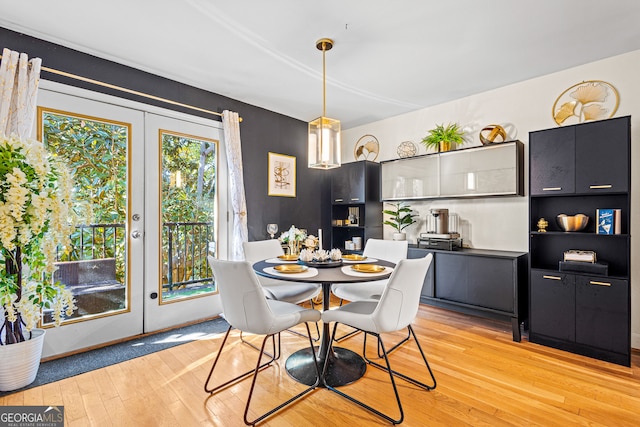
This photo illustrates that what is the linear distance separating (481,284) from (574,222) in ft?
3.16

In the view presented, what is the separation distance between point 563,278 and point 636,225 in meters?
0.76

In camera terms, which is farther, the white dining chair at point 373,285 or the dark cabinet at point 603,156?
the white dining chair at point 373,285

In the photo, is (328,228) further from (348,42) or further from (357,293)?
(348,42)

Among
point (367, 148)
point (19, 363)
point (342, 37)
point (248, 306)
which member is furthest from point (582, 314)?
point (19, 363)

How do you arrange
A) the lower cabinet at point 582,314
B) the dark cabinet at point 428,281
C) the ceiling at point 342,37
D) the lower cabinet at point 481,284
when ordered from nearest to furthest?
the ceiling at point 342,37, the lower cabinet at point 582,314, the lower cabinet at point 481,284, the dark cabinet at point 428,281

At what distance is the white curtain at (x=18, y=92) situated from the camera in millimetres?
2158

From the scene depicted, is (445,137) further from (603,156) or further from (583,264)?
(583,264)

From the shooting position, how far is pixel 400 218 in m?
4.11

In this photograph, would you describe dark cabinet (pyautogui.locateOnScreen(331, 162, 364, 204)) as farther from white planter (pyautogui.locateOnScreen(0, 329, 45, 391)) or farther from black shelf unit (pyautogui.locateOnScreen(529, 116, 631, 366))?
white planter (pyautogui.locateOnScreen(0, 329, 45, 391))

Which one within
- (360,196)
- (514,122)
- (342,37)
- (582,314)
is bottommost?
(582,314)

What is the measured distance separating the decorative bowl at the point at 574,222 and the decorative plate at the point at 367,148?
2400 millimetres

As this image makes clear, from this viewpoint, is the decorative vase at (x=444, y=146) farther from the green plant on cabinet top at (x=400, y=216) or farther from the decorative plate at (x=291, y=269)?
the decorative plate at (x=291, y=269)

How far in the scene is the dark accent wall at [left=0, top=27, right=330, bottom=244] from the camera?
98.8 inches

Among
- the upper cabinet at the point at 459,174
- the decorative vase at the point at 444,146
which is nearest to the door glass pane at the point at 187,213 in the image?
the upper cabinet at the point at 459,174
